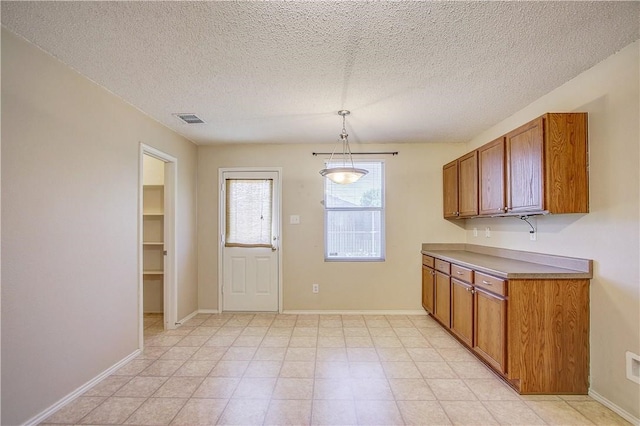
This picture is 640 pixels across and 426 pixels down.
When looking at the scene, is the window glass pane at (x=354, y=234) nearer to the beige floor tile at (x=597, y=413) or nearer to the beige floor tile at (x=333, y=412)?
the beige floor tile at (x=333, y=412)

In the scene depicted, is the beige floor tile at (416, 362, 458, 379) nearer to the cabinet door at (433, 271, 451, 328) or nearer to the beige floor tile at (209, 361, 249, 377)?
the cabinet door at (433, 271, 451, 328)

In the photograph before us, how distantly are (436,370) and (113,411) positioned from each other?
253 cm

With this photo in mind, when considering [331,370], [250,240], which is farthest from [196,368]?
[250,240]

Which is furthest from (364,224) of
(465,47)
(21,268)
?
(21,268)

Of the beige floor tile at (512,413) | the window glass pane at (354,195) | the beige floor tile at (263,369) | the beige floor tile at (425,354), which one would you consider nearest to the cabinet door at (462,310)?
the beige floor tile at (425,354)

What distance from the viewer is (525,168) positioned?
8.55 ft

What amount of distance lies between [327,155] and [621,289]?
337 centimetres

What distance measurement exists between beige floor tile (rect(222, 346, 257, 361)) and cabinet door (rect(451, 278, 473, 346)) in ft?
6.99

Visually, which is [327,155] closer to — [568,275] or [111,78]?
[111,78]

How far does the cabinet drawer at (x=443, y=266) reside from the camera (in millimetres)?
3521

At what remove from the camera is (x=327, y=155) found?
178 inches

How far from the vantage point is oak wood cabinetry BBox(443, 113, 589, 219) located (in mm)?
2338

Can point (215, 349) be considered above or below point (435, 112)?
below

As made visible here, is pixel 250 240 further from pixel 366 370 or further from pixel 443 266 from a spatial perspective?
pixel 443 266
